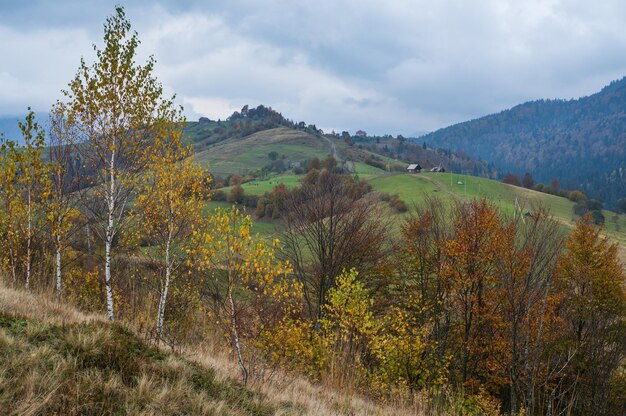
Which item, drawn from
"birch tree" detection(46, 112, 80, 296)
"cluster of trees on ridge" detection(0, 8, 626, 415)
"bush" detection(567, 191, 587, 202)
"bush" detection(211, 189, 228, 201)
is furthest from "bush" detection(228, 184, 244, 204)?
"bush" detection(567, 191, 587, 202)

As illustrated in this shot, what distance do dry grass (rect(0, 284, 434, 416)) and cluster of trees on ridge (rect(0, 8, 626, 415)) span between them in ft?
3.90

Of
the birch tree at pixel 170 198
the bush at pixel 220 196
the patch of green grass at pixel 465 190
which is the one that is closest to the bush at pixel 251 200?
the bush at pixel 220 196

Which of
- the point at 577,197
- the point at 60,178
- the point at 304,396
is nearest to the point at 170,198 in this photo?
the point at 60,178

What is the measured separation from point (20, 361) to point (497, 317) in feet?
87.0

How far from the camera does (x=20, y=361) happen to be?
5039 mm

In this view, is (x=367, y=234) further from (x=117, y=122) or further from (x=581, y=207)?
(x=581, y=207)

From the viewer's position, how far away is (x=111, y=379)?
518cm

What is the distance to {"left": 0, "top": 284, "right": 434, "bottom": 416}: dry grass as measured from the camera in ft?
15.2

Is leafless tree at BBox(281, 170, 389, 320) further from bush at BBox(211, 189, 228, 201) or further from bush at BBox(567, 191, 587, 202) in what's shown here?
bush at BBox(567, 191, 587, 202)

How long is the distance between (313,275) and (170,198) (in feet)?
62.6

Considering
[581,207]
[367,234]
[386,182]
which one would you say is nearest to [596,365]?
[367,234]

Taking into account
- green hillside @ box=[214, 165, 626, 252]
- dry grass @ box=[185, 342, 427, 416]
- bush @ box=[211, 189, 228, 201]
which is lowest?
dry grass @ box=[185, 342, 427, 416]

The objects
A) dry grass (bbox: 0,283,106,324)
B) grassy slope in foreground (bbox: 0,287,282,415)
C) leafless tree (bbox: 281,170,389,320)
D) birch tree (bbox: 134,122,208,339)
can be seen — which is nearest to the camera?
grassy slope in foreground (bbox: 0,287,282,415)

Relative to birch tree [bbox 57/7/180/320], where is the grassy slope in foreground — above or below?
below
